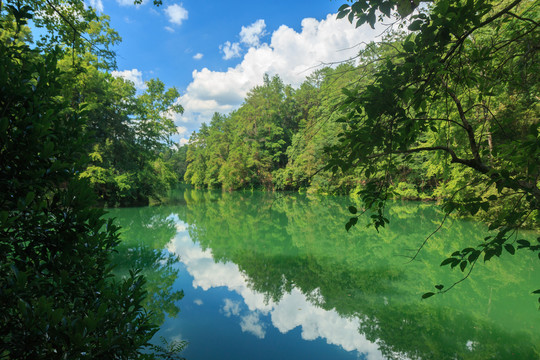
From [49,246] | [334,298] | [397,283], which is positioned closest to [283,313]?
[334,298]

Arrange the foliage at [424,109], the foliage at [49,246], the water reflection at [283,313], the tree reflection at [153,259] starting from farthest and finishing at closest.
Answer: the tree reflection at [153,259] → the water reflection at [283,313] → the foliage at [424,109] → the foliage at [49,246]

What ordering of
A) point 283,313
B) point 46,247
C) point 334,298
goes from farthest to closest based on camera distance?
point 334,298
point 283,313
point 46,247

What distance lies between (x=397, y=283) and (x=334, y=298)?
5.46 ft

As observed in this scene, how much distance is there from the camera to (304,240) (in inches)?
389

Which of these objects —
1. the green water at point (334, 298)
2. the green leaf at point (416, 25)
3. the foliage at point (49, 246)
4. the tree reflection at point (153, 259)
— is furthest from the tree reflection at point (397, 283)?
the tree reflection at point (153, 259)

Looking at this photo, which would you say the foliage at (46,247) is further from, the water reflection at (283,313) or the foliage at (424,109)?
the water reflection at (283,313)

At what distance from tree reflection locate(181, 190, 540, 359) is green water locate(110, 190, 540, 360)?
0.07ft

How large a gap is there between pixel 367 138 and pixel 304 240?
Answer: 8877 millimetres

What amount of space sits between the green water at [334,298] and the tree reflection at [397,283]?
0.07 feet

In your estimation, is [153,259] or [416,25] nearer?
[416,25]

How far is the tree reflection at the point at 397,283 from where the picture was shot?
149 inches

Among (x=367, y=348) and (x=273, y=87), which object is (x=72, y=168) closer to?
(x=367, y=348)

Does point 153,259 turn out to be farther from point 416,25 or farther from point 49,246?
point 416,25

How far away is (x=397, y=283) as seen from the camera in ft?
19.3
